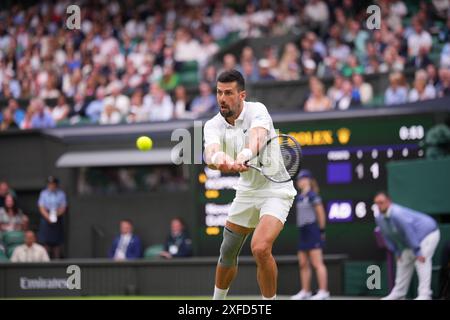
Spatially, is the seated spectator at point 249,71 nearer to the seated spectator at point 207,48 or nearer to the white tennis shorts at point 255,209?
the seated spectator at point 207,48

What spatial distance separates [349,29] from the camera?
1797cm

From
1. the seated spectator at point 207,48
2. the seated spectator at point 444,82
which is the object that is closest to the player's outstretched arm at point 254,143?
the seated spectator at point 444,82

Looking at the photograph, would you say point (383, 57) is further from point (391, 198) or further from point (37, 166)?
point (37, 166)

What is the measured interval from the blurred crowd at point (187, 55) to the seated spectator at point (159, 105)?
18 mm

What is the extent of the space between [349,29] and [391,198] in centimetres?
543

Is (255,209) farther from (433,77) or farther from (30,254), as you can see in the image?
(30,254)

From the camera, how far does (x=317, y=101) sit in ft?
50.1

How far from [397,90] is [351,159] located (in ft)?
5.21

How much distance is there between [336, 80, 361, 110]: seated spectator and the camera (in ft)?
49.9

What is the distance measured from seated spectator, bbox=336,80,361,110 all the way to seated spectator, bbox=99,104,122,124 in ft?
13.9

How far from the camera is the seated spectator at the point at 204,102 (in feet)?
53.5

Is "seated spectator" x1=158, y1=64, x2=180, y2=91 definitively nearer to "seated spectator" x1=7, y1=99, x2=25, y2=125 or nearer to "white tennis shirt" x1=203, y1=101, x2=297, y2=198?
"seated spectator" x1=7, y1=99, x2=25, y2=125

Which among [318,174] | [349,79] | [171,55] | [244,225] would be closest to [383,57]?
[349,79]

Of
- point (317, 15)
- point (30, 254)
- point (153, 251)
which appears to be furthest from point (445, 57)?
point (30, 254)
